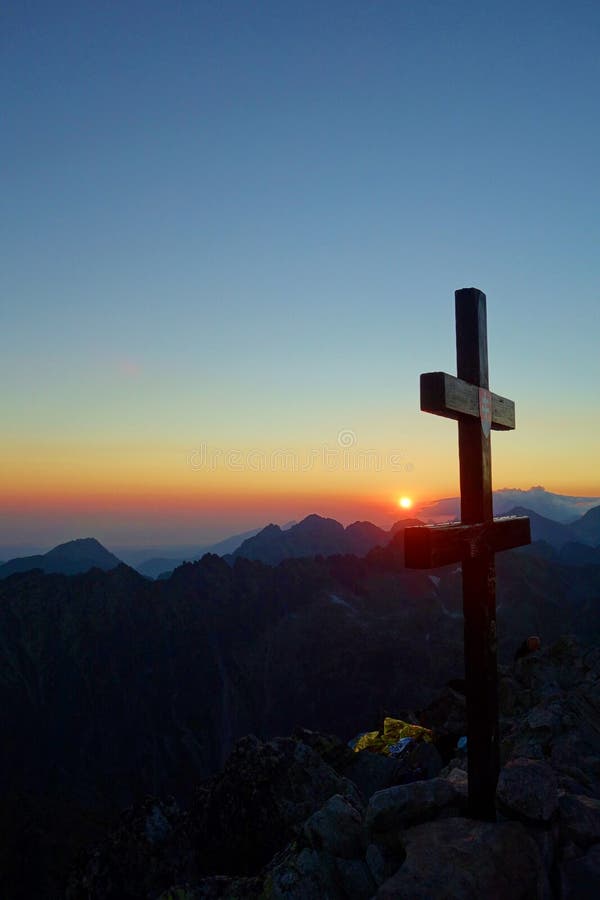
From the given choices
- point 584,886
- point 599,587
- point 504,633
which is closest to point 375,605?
point 504,633

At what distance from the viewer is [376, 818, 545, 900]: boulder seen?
17.3ft

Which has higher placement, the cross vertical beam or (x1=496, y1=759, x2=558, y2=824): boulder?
the cross vertical beam

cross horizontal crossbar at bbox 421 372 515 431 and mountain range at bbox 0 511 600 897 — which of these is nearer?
cross horizontal crossbar at bbox 421 372 515 431

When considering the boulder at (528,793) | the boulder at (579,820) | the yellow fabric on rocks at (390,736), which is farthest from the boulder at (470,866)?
the yellow fabric on rocks at (390,736)

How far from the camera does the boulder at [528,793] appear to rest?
19.9ft

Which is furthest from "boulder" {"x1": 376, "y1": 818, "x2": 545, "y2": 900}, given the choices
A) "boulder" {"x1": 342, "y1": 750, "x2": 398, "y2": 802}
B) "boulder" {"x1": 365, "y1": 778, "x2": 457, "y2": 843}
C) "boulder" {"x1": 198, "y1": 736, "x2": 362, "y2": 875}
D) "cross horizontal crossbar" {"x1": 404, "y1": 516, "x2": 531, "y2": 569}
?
"boulder" {"x1": 342, "y1": 750, "x2": 398, "y2": 802}

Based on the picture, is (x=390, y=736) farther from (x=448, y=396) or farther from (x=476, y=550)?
(x=448, y=396)

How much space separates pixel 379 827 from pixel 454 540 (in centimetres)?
353

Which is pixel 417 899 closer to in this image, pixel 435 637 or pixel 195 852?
pixel 195 852

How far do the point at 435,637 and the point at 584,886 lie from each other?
140 m

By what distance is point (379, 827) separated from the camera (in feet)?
21.7

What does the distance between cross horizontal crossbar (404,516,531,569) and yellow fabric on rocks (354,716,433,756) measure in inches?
398

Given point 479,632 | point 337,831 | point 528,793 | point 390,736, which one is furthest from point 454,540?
point 390,736

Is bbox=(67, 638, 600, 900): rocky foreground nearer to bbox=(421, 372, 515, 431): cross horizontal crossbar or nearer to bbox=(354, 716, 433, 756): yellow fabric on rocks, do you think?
bbox=(354, 716, 433, 756): yellow fabric on rocks
